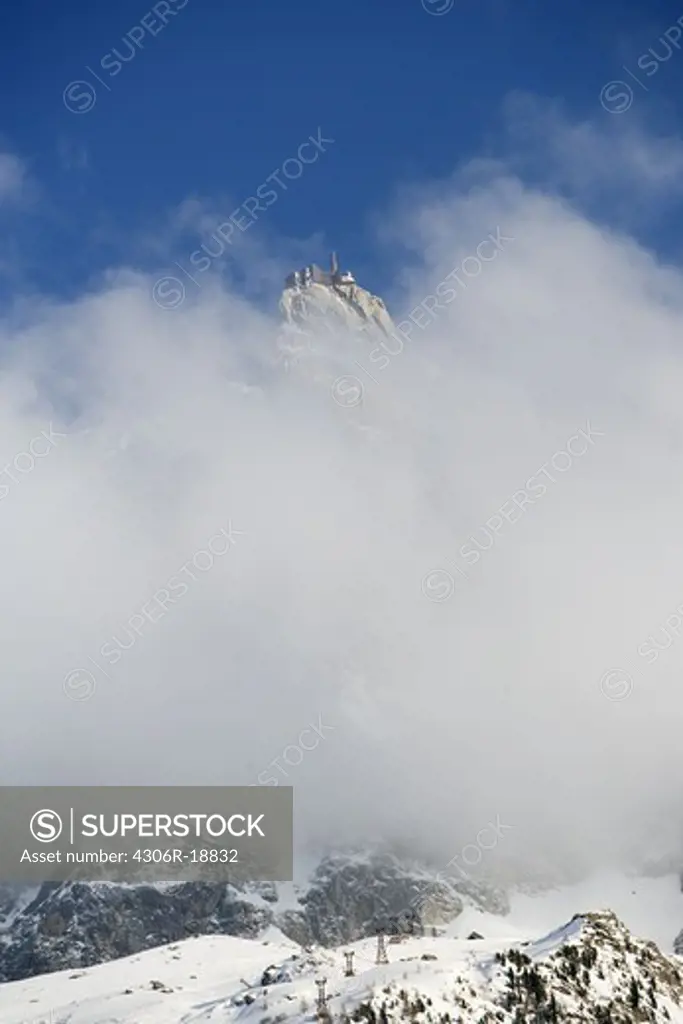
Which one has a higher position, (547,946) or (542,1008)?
(547,946)

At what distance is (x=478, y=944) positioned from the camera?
134500 mm

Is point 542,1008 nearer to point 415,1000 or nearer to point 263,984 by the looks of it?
point 415,1000

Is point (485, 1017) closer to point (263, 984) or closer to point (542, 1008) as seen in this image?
point (542, 1008)

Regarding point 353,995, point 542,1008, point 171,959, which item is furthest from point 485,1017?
point 171,959

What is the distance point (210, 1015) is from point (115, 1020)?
22000mm

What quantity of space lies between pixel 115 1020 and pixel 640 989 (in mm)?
60269

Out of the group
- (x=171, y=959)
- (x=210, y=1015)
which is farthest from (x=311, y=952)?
(x=171, y=959)

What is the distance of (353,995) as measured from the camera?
312 feet

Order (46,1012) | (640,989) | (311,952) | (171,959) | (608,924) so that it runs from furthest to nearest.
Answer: (171,959), (46,1012), (311,952), (608,924), (640,989)

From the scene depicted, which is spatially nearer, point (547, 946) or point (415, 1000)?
point (415, 1000)

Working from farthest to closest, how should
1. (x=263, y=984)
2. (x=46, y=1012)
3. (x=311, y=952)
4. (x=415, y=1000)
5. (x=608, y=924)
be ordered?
1. (x=46, y=1012)
2. (x=311, y=952)
3. (x=263, y=984)
4. (x=608, y=924)
5. (x=415, y=1000)

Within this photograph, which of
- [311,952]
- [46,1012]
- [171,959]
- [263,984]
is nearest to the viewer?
[263,984]

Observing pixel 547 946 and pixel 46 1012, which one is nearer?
pixel 547 946

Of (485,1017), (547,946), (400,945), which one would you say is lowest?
(485,1017)
